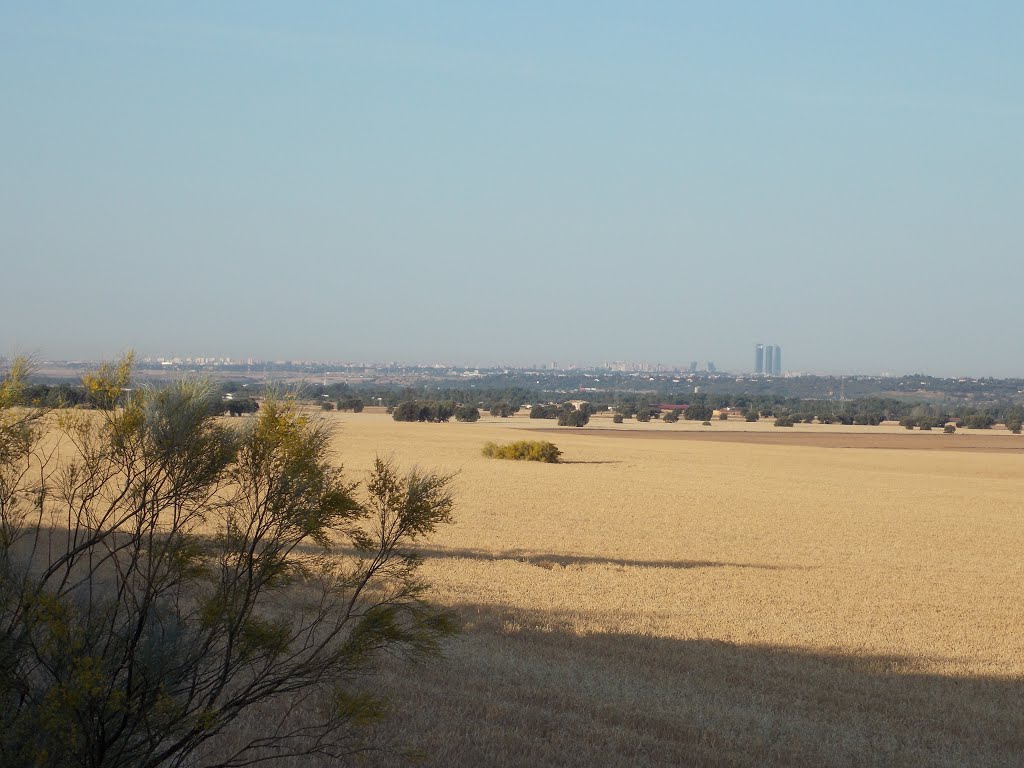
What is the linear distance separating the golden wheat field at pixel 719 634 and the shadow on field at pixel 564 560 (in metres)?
0.11

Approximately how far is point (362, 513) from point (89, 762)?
2.01 m

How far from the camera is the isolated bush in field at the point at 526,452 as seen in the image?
191ft

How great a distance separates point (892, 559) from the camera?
77.9 feet

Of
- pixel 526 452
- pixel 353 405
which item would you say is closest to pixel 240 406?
pixel 526 452

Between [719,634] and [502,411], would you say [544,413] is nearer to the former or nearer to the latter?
[502,411]

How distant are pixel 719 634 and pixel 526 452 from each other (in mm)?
45351

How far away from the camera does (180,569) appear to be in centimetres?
574

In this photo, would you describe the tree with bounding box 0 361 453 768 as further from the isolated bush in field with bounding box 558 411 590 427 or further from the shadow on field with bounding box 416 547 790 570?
the isolated bush in field with bounding box 558 411 590 427

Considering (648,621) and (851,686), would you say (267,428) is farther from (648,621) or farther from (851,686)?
(648,621)

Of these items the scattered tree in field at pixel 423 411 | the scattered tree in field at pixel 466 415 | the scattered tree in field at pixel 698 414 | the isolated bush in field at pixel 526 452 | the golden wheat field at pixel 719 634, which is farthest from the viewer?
the scattered tree in field at pixel 698 414

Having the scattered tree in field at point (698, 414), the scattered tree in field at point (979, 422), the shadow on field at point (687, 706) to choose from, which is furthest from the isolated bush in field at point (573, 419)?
the shadow on field at point (687, 706)

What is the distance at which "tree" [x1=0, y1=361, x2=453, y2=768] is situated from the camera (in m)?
4.98

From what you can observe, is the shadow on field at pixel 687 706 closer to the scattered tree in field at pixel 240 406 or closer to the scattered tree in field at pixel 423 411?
the scattered tree in field at pixel 240 406

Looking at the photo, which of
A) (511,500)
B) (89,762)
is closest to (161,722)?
(89,762)
